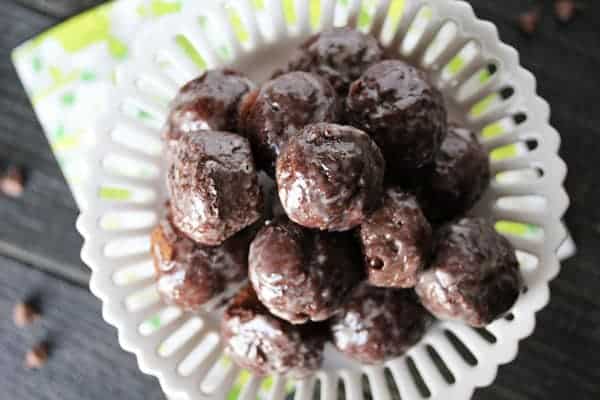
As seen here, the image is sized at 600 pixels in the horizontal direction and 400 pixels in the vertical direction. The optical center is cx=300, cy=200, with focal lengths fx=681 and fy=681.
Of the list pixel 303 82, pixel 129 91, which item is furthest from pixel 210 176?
pixel 129 91

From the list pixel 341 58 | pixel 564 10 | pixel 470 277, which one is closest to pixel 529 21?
pixel 564 10

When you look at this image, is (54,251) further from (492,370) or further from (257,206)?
(492,370)

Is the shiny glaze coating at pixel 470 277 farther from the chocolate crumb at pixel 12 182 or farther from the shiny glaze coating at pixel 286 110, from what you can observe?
the chocolate crumb at pixel 12 182

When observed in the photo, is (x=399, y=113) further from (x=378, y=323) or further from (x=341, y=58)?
(x=378, y=323)

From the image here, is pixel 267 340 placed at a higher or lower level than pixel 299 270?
lower

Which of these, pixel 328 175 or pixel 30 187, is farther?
pixel 30 187

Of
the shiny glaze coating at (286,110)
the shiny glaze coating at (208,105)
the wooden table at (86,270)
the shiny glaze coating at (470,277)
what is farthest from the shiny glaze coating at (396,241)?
the wooden table at (86,270)
